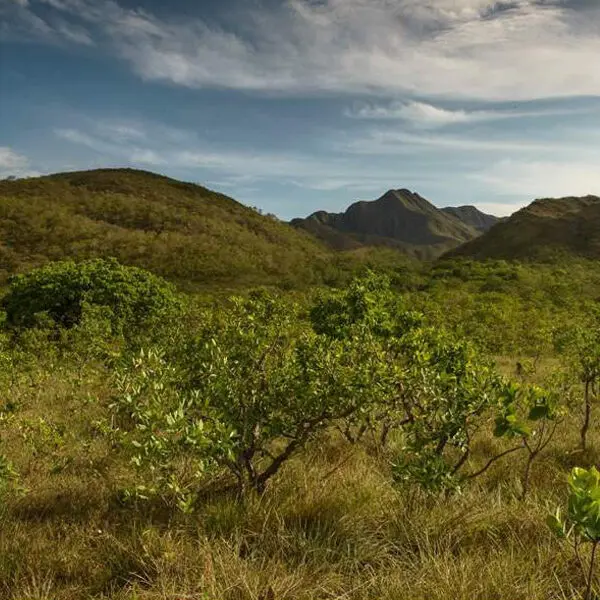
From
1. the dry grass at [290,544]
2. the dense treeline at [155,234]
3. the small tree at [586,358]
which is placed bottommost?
the dry grass at [290,544]

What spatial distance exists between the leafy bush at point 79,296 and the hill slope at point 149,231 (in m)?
32.0

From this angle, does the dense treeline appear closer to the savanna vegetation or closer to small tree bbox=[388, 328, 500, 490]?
the savanna vegetation

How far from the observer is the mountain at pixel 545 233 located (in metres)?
90.1

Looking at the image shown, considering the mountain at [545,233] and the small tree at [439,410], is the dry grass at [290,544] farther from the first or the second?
the mountain at [545,233]

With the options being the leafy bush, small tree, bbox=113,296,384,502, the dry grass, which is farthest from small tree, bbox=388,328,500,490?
the leafy bush

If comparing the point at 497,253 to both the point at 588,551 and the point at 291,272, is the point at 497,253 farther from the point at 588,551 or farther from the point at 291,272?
the point at 588,551

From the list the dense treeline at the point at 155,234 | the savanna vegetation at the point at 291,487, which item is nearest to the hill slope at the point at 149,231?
the dense treeline at the point at 155,234

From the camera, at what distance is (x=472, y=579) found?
4.31 meters

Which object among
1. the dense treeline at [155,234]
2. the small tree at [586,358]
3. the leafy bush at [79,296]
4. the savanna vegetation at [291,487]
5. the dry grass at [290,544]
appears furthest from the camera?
the dense treeline at [155,234]

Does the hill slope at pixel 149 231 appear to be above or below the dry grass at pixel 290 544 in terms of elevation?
above

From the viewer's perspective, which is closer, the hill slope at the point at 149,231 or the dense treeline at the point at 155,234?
the dense treeline at the point at 155,234

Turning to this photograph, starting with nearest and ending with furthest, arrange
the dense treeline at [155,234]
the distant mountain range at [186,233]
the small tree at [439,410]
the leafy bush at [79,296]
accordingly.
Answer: the small tree at [439,410] < the leafy bush at [79,296] < the dense treeline at [155,234] < the distant mountain range at [186,233]

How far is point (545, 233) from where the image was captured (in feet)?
331

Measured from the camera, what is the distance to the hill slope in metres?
64.4
